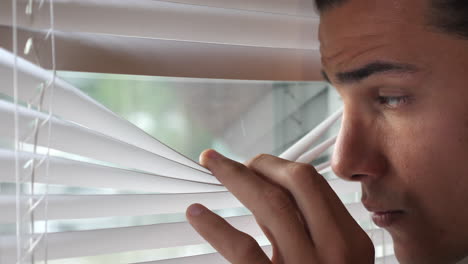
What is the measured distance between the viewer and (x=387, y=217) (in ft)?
2.93

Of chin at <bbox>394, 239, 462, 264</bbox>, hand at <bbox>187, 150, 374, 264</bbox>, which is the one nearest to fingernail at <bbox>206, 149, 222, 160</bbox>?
hand at <bbox>187, 150, 374, 264</bbox>

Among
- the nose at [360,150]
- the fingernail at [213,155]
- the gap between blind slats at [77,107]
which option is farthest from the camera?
the nose at [360,150]

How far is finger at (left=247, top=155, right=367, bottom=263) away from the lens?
0.72 metres

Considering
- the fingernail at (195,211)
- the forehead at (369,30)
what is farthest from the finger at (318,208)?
the forehead at (369,30)

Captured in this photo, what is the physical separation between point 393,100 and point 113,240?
0.49m

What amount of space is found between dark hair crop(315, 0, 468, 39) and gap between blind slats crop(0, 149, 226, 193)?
0.44 m

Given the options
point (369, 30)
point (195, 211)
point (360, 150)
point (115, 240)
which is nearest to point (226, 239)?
point (195, 211)

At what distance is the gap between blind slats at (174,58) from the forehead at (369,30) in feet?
0.38

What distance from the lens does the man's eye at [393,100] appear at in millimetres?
833

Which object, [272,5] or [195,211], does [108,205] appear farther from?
[272,5]

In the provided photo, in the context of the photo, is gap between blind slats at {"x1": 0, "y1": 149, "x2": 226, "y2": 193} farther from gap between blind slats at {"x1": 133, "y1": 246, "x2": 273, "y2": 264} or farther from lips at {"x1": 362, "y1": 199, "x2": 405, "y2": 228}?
lips at {"x1": 362, "y1": 199, "x2": 405, "y2": 228}

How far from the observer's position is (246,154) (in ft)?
4.24

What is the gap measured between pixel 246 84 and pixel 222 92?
8 cm

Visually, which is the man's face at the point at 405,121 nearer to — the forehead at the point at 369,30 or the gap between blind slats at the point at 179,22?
the forehead at the point at 369,30
